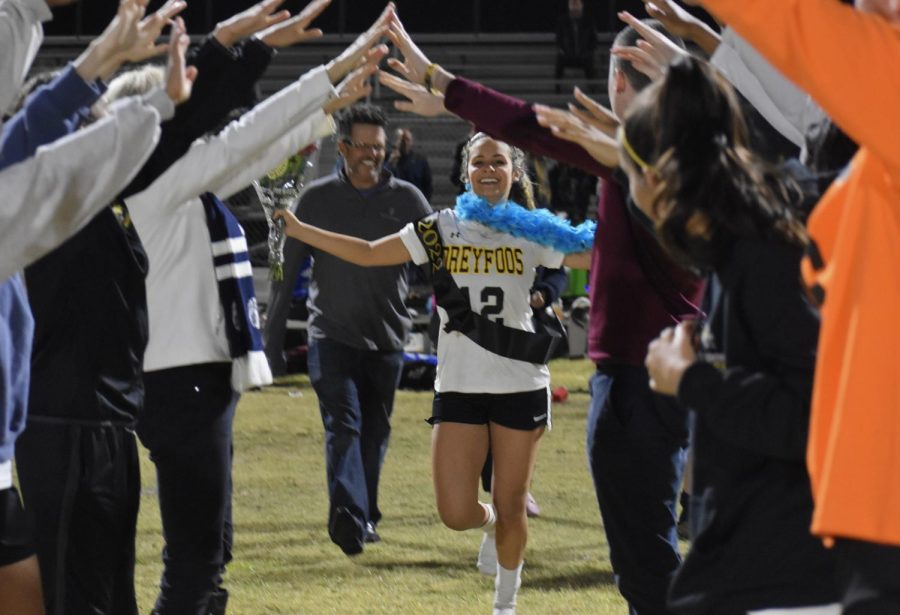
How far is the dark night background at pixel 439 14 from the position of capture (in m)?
25.6

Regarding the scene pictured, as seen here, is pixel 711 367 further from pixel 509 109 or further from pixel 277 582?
pixel 277 582

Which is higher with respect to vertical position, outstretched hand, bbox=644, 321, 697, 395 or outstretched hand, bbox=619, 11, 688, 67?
outstretched hand, bbox=619, 11, 688, 67

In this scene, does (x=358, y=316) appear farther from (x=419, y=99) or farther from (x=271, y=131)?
(x=271, y=131)

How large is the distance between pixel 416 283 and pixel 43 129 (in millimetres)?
14167

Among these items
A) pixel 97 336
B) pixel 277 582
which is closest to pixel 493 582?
pixel 277 582

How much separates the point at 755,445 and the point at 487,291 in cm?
362

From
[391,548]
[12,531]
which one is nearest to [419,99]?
[12,531]

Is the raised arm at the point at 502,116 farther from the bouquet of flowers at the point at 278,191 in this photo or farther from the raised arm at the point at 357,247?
the raised arm at the point at 357,247

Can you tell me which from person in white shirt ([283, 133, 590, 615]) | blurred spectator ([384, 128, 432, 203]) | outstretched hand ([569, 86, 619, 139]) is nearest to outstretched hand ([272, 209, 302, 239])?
person in white shirt ([283, 133, 590, 615])

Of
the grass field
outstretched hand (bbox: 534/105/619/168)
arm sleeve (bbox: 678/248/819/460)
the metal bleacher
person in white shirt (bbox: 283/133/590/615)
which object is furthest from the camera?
the metal bleacher

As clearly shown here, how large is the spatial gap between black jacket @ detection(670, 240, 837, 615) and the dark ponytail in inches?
2.0

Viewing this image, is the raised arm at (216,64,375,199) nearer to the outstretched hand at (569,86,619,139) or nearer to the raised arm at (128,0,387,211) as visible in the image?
the raised arm at (128,0,387,211)

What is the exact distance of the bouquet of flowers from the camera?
5.63m

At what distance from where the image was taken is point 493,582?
6.67 metres
